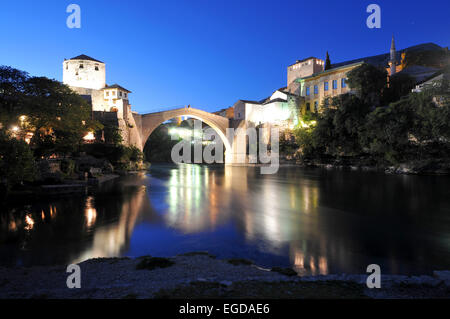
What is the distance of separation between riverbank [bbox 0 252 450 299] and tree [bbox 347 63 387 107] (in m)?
30.4

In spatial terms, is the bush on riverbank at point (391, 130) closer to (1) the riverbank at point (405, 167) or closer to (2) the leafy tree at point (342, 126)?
(2) the leafy tree at point (342, 126)

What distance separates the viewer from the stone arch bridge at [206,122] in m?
33.3

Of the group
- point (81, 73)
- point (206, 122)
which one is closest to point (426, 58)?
point (206, 122)

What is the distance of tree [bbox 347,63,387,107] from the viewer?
29.9 m

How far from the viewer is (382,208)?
10.4 metres

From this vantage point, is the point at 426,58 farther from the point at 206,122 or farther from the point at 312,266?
the point at 312,266

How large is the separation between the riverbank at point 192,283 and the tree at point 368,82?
3040 cm

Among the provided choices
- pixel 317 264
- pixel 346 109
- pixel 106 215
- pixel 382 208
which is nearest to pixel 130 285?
pixel 317 264

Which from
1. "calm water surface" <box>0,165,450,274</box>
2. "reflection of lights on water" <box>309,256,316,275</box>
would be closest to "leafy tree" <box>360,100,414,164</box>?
"calm water surface" <box>0,165,450,274</box>

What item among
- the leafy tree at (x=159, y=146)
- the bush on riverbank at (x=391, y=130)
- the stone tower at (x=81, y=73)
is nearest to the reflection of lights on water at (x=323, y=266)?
the bush on riverbank at (x=391, y=130)

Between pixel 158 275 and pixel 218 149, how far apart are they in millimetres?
53454

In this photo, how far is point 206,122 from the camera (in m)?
42.0

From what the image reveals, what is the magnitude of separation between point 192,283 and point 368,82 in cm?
3286

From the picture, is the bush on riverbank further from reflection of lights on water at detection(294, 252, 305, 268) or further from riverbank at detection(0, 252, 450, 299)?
riverbank at detection(0, 252, 450, 299)
